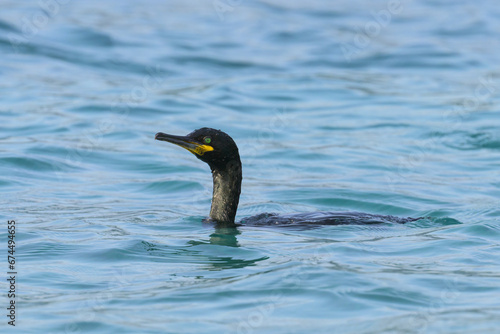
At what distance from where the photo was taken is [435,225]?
9.35m

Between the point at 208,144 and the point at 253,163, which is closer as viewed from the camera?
the point at 208,144

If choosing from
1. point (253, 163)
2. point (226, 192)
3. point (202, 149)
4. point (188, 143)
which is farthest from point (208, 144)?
point (253, 163)

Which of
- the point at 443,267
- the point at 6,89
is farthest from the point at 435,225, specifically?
the point at 6,89

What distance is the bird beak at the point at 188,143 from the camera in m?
8.38

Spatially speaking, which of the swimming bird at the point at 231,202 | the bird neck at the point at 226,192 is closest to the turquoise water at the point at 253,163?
the swimming bird at the point at 231,202

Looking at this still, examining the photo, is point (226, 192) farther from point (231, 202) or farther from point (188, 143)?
point (188, 143)

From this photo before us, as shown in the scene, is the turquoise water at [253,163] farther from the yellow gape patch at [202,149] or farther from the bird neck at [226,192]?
the yellow gape patch at [202,149]

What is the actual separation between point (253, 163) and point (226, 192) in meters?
4.18

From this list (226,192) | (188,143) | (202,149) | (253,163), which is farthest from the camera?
(253,163)

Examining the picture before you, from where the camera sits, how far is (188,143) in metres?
8.52

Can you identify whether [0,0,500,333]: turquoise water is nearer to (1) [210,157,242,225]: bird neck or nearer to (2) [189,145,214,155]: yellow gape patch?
(1) [210,157,242,225]: bird neck

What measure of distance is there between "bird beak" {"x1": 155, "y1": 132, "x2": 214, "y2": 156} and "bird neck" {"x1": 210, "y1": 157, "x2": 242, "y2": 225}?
1.50 feet

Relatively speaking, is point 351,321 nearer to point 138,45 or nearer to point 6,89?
point 6,89

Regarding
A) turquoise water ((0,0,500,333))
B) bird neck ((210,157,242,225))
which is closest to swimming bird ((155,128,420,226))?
bird neck ((210,157,242,225))
